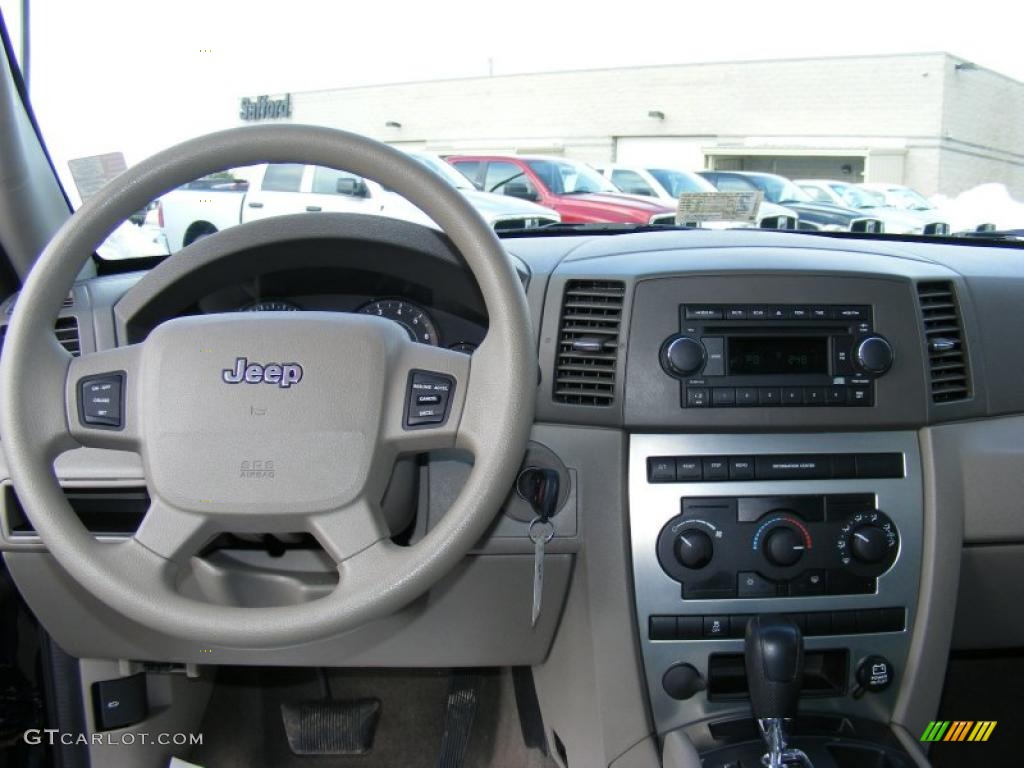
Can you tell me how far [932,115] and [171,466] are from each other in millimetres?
→ 3287

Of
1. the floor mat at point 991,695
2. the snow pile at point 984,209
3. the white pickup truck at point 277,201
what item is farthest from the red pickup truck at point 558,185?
the floor mat at point 991,695

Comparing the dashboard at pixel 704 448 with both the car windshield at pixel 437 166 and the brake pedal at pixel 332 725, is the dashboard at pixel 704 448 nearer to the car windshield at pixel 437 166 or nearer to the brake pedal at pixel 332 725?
the car windshield at pixel 437 166

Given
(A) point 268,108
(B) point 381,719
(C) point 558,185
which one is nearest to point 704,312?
(A) point 268,108

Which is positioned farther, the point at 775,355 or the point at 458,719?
the point at 458,719

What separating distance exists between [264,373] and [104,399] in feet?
0.85

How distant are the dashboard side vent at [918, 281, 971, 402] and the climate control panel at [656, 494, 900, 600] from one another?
0.28 meters

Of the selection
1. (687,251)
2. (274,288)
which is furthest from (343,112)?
(687,251)

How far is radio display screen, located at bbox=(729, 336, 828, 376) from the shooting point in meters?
1.79

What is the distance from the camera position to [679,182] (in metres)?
3.04

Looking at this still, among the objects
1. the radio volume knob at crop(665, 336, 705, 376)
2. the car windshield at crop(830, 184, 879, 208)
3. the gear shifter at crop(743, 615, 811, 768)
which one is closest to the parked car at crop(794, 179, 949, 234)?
the car windshield at crop(830, 184, 879, 208)

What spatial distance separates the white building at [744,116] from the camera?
275 centimetres

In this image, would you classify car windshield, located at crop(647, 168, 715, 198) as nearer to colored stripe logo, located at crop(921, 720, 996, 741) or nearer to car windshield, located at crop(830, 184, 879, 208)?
car windshield, located at crop(830, 184, 879, 208)

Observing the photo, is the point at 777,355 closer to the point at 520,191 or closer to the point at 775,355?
the point at 775,355

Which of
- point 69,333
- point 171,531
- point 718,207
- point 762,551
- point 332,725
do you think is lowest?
point 332,725
